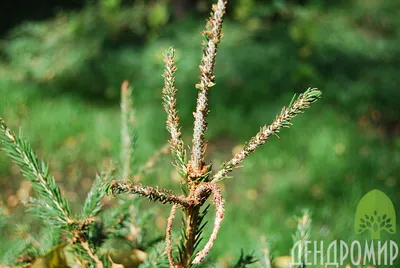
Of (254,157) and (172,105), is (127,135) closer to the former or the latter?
(172,105)

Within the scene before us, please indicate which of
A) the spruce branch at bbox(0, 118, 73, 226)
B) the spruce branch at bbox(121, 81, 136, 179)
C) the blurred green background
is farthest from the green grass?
the spruce branch at bbox(0, 118, 73, 226)

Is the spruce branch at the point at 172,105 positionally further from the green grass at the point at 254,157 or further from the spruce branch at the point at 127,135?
the green grass at the point at 254,157

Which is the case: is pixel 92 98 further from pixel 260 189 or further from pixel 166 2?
pixel 166 2

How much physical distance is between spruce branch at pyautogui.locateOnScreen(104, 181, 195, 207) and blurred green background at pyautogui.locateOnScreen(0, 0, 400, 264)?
1029 millimetres

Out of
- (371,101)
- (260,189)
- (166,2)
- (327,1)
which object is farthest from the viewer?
(327,1)

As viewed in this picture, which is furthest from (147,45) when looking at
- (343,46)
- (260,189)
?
(260,189)

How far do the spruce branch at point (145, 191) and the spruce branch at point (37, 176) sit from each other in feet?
0.81

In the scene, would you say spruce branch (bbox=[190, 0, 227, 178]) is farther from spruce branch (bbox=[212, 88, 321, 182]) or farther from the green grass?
the green grass

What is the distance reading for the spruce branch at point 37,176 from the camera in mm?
826

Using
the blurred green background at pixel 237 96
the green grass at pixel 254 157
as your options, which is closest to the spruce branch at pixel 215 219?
the blurred green background at pixel 237 96

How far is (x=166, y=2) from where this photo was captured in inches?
247

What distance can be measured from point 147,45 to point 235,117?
81.1 inches

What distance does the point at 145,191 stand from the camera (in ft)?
2.12

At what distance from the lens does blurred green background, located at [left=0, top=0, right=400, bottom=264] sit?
2805 mm
